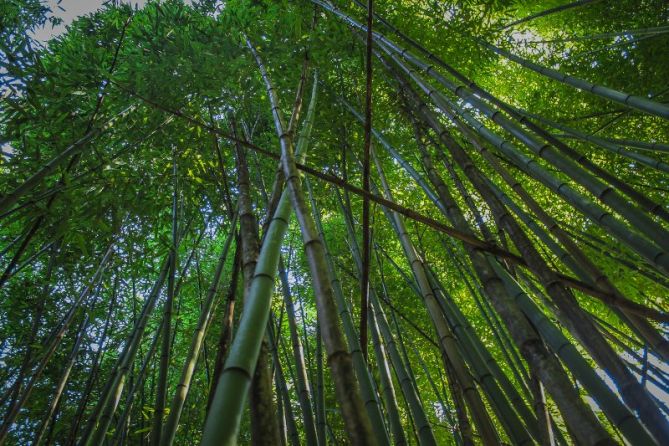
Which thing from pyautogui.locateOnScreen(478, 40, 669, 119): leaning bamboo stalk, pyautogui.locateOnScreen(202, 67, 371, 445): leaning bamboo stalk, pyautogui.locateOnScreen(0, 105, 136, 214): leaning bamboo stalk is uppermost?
pyautogui.locateOnScreen(0, 105, 136, 214): leaning bamboo stalk

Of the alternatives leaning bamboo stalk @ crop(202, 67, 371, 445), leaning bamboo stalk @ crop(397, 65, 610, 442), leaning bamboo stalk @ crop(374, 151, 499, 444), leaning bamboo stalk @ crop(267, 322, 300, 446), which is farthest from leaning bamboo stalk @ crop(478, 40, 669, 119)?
leaning bamboo stalk @ crop(267, 322, 300, 446)

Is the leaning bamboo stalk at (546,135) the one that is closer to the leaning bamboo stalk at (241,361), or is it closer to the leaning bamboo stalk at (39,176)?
the leaning bamboo stalk at (241,361)

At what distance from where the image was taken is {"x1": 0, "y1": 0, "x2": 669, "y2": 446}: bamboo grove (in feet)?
3.10

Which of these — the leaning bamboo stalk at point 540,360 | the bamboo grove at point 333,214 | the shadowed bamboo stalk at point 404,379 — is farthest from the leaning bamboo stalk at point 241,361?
the shadowed bamboo stalk at point 404,379

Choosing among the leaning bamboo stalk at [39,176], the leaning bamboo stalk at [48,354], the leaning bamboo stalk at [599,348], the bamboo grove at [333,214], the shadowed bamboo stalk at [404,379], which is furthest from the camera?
the leaning bamboo stalk at [48,354]

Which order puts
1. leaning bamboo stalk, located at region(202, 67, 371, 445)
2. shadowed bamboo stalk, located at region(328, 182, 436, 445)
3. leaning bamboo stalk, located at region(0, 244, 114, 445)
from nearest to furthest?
leaning bamboo stalk, located at region(202, 67, 371, 445)
shadowed bamboo stalk, located at region(328, 182, 436, 445)
leaning bamboo stalk, located at region(0, 244, 114, 445)

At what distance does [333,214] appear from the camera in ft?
18.4

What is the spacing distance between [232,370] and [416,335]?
4973 mm

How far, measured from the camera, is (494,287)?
3.57 ft

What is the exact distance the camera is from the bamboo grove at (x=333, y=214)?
945mm

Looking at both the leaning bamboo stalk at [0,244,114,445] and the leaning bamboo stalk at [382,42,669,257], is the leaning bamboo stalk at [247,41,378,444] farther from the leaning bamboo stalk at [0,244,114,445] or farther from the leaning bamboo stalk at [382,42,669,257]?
the leaning bamboo stalk at [0,244,114,445]

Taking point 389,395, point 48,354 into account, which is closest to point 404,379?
point 389,395

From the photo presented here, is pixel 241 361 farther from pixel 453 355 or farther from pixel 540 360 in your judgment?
pixel 453 355

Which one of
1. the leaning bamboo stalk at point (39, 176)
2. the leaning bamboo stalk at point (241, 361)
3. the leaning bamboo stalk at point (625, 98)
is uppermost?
the leaning bamboo stalk at point (39, 176)
